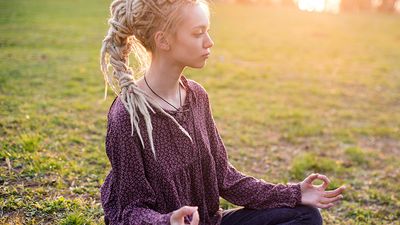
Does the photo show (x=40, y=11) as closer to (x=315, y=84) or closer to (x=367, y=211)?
(x=315, y=84)

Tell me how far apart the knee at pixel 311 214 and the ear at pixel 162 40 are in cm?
129

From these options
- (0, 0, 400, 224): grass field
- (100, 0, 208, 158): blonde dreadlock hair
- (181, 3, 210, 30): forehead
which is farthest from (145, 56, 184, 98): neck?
(0, 0, 400, 224): grass field

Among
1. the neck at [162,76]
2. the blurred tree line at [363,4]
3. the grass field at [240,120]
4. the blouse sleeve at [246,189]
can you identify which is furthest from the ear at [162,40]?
the blurred tree line at [363,4]

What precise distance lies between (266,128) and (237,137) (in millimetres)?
736

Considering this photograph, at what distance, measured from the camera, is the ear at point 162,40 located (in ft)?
8.59

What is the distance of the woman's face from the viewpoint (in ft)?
8.63

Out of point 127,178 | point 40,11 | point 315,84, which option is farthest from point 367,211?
point 40,11

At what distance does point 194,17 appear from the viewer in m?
2.64

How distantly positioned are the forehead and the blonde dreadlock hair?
0.03 metres

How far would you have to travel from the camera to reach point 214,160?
305 centimetres

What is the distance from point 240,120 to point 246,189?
13.9 feet

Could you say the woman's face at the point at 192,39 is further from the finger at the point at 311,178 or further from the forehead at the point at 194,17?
the finger at the point at 311,178

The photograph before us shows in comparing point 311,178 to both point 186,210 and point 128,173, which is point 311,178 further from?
point 128,173

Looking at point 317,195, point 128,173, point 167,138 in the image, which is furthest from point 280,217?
point 128,173
